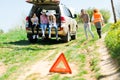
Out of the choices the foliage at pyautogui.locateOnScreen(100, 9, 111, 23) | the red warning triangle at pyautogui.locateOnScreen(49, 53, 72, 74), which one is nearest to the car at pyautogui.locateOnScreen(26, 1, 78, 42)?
the red warning triangle at pyautogui.locateOnScreen(49, 53, 72, 74)

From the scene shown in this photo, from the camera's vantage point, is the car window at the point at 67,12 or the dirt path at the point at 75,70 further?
the car window at the point at 67,12

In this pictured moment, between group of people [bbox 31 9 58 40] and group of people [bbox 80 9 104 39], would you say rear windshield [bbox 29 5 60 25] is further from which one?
group of people [bbox 80 9 104 39]

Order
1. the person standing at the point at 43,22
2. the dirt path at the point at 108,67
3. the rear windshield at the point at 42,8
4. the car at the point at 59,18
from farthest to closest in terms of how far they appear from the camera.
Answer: the rear windshield at the point at 42,8
the car at the point at 59,18
the person standing at the point at 43,22
the dirt path at the point at 108,67

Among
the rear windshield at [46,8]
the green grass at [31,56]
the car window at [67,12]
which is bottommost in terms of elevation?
the green grass at [31,56]

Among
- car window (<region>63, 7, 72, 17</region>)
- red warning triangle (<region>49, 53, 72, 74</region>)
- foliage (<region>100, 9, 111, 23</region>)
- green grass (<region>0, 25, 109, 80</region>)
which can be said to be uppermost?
car window (<region>63, 7, 72, 17</region>)

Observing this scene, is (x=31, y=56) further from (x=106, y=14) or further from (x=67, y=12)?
(x=106, y=14)

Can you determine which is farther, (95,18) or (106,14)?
(106,14)

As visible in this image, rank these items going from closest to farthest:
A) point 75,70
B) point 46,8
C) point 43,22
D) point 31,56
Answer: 1. point 75,70
2. point 31,56
3. point 43,22
4. point 46,8

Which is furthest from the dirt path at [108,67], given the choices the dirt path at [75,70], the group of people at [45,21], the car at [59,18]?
the car at [59,18]

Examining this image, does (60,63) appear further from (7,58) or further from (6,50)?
(6,50)

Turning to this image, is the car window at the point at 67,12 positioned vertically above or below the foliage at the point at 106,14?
above

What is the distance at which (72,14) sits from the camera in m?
21.8

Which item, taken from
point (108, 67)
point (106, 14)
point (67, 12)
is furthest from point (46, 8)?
point (106, 14)

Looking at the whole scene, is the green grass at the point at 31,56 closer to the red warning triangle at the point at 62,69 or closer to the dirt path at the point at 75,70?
the dirt path at the point at 75,70
